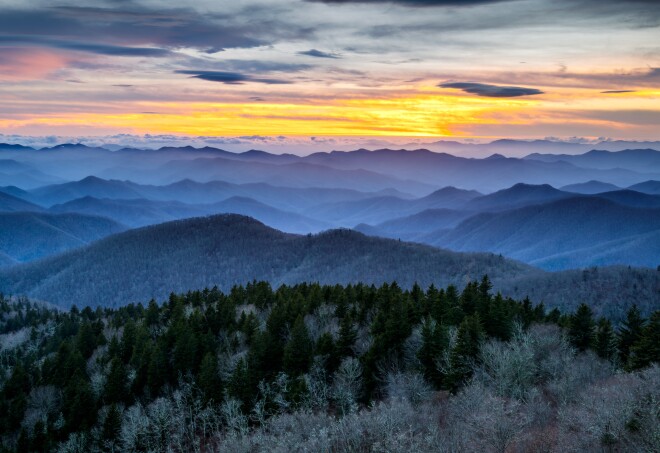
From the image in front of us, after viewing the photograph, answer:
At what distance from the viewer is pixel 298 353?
208ft

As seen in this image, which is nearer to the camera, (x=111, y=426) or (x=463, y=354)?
(x=463, y=354)

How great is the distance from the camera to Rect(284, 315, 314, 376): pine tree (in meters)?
62.7

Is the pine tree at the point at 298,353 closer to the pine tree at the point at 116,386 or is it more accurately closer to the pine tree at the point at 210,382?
the pine tree at the point at 210,382

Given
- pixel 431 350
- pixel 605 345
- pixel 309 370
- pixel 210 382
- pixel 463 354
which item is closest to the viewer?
pixel 463 354

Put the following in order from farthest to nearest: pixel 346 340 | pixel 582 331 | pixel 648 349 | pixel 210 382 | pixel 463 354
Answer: pixel 582 331 → pixel 346 340 → pixel 210 382 → pixel 463 354 → pixel 648 349

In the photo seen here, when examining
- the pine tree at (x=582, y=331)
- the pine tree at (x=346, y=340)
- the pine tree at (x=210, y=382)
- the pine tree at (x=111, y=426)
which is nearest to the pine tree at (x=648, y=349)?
the pine tree at (x=582, y=331)

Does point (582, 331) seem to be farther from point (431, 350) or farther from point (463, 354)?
point (431, 350)

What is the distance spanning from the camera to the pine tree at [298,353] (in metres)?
62.7

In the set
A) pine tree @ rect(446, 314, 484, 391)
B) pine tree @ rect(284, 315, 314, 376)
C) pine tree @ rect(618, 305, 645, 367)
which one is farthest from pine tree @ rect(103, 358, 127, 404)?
pine tree @ rect(618, 305, 645, 367)

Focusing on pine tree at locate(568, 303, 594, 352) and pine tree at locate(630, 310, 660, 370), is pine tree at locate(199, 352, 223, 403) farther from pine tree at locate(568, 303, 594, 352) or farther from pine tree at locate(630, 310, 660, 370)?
pine tree at locate(630, 310, 660, 370)

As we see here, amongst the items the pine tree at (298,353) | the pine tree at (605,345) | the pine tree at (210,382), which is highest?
the pine tree at (605,345)

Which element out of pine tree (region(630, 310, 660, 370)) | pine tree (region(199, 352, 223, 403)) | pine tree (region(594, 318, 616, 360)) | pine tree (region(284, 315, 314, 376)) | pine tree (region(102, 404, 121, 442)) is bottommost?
pine tree (region(102, 404, 121, 442))

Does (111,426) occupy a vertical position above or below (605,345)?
below

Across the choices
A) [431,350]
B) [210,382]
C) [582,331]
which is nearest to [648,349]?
[582,331]
